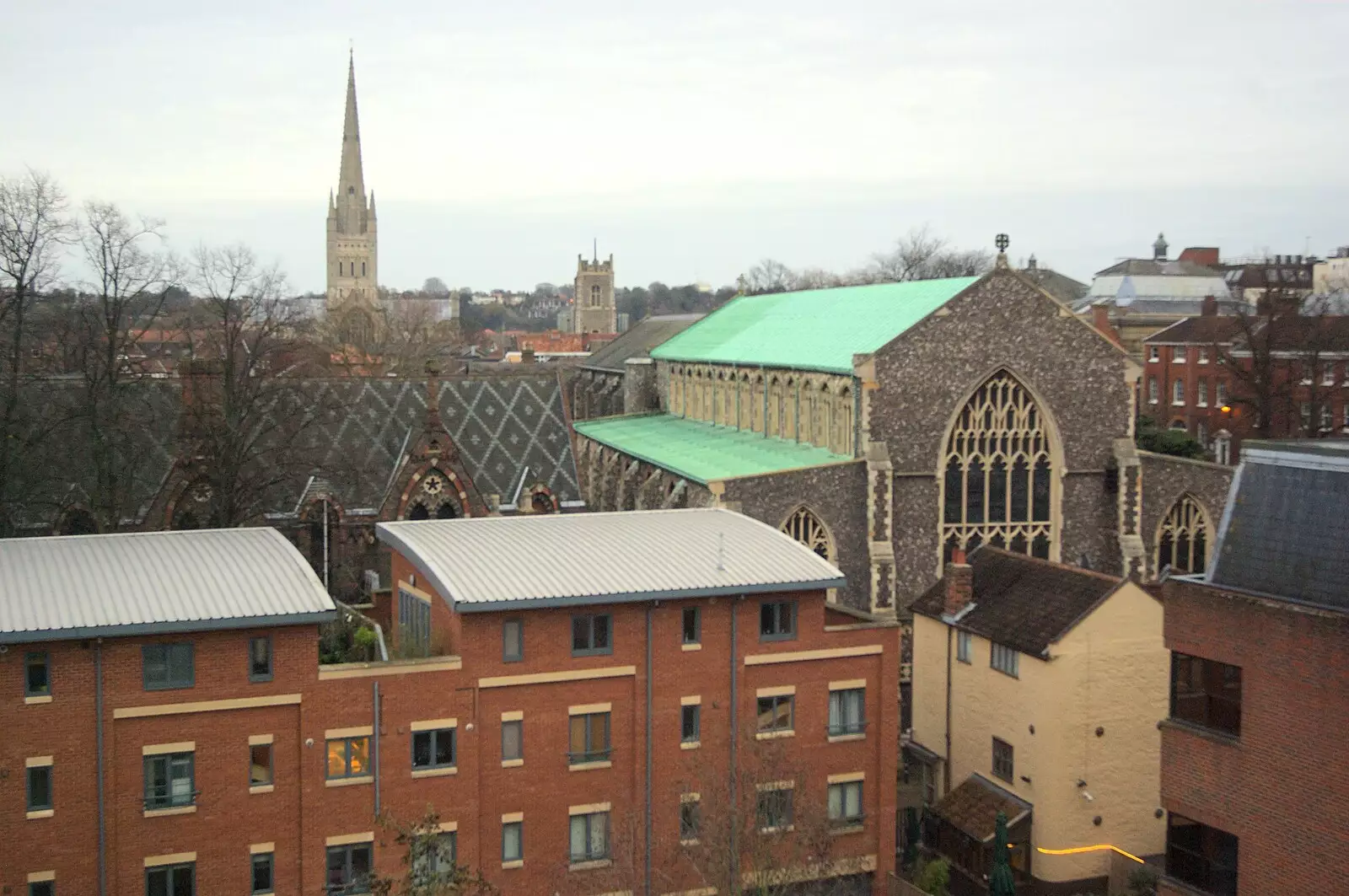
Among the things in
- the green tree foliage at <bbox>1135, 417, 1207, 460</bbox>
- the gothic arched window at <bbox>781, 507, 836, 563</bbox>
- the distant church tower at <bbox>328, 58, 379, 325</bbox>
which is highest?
the distant church tower at <bbox>328, 58, 379, 325</bbox>

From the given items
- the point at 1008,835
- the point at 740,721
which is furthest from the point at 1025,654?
the point at 740,721

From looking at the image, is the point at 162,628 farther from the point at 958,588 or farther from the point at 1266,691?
the point at 958,588

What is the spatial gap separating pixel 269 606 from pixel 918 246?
10835cm

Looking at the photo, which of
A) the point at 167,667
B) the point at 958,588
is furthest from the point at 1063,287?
the point at 167,667

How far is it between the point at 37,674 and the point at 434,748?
655 centimetres

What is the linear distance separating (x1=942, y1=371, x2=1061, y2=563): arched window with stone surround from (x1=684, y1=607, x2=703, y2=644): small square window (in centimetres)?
1519

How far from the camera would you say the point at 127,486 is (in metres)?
39.5

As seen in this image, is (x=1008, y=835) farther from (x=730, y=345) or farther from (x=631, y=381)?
(x=631, y=381)

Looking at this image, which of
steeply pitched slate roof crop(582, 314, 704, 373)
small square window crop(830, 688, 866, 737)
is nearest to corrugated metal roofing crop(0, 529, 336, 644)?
small square window crop(830, 688, 866, 737)

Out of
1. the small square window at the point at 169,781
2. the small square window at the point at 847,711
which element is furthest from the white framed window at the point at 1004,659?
the small square window at the point at 169,781

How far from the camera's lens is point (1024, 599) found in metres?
32.2

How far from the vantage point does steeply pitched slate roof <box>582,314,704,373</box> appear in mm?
67250

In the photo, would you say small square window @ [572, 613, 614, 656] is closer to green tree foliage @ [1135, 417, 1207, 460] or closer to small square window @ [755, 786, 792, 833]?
small square window @ [755, 786, 792, 833]

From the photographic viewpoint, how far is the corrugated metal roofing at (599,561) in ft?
85.0
